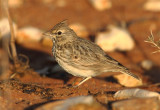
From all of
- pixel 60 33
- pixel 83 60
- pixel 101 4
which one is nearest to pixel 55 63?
pixel 60 33

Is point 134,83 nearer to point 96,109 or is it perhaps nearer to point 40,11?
point 96,109

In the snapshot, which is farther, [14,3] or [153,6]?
[14,3]

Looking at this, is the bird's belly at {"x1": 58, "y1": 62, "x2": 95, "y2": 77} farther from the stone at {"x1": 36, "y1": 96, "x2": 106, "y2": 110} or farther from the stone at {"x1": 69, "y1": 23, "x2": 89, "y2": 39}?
the stone at {"x1": 69, "y1": 23, "x2": 89, "y2": 39}

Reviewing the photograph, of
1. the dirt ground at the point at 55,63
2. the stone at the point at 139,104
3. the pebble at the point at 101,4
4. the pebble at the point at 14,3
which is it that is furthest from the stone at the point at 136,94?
the pebble at the point at 14,3

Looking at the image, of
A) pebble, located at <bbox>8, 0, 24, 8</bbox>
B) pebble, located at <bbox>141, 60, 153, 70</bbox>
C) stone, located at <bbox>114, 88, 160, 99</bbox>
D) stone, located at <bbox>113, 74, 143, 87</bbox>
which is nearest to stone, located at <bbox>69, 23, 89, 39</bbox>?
pebble, located at <bbox>141, 60, 153, 70</bbox>

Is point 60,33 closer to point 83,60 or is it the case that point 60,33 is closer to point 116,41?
point 83,60
